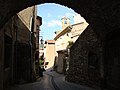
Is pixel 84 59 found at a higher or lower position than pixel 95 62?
higher

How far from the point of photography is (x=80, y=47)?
1330 centimetres

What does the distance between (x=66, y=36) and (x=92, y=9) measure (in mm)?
20404

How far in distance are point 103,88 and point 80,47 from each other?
12.8 ft

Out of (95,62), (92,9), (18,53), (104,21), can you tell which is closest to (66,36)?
(18,53)

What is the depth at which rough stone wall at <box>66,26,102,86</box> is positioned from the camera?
36.5ft

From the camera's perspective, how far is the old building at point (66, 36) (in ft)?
73.8

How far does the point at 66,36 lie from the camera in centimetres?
2925

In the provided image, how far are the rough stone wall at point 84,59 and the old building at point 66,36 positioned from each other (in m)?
7.37

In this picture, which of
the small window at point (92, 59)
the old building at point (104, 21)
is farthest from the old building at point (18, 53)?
the small window at point (92, 59)

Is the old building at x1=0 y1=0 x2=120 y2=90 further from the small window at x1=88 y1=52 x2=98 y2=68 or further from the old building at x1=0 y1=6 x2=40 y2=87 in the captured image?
the old building at x1=0 y1=6 x2=40 y2=87

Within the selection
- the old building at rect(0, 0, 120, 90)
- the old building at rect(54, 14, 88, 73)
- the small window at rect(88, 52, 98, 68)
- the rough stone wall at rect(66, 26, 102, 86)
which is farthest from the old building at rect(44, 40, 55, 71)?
the old building at rect(0, 0, 120, 90)

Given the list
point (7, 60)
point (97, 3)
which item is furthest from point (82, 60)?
point (97, 3)

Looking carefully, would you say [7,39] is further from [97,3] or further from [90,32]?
[97,3]

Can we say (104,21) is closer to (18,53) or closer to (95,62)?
(95,62)
